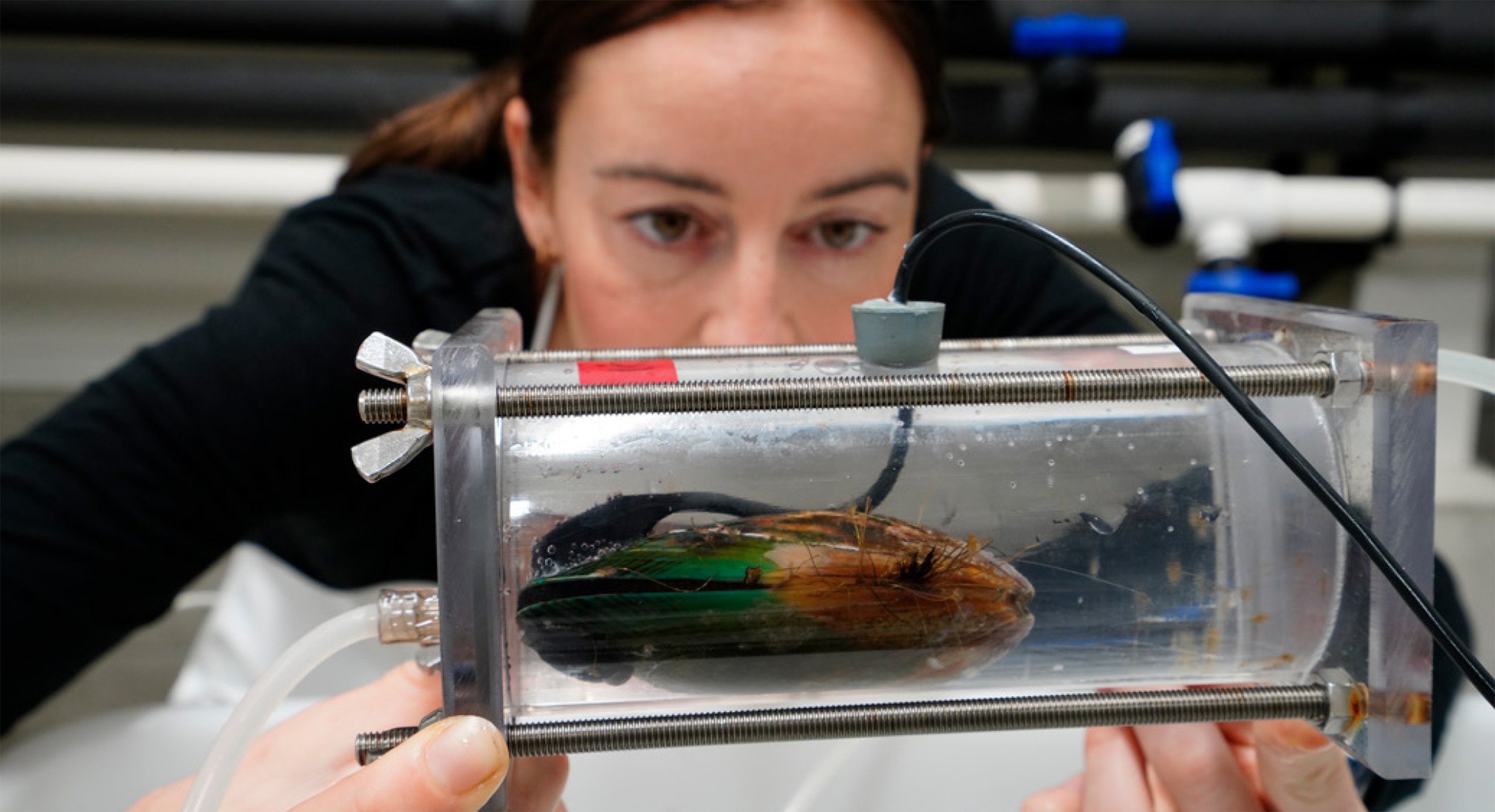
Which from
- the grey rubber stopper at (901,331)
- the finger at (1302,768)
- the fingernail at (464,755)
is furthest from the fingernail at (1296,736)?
the fingernail at (464,755)

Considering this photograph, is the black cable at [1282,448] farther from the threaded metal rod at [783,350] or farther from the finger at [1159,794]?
the finger at [1159,794]

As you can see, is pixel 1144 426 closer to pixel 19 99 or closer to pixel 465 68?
pixel 465 68

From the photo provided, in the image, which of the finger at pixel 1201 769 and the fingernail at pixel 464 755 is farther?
the finger at pixel 1201 769

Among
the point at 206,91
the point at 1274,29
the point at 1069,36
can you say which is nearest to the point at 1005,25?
the point at 1069,36

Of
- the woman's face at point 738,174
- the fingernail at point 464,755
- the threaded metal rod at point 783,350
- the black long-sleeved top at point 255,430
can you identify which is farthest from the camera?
the black long-sleeved top at point 255,430

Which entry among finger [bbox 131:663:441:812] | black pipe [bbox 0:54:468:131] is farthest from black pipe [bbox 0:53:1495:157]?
finger [bbox 131:663:441:812]

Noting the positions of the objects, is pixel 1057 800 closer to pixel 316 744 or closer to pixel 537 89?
pixel 316 744
